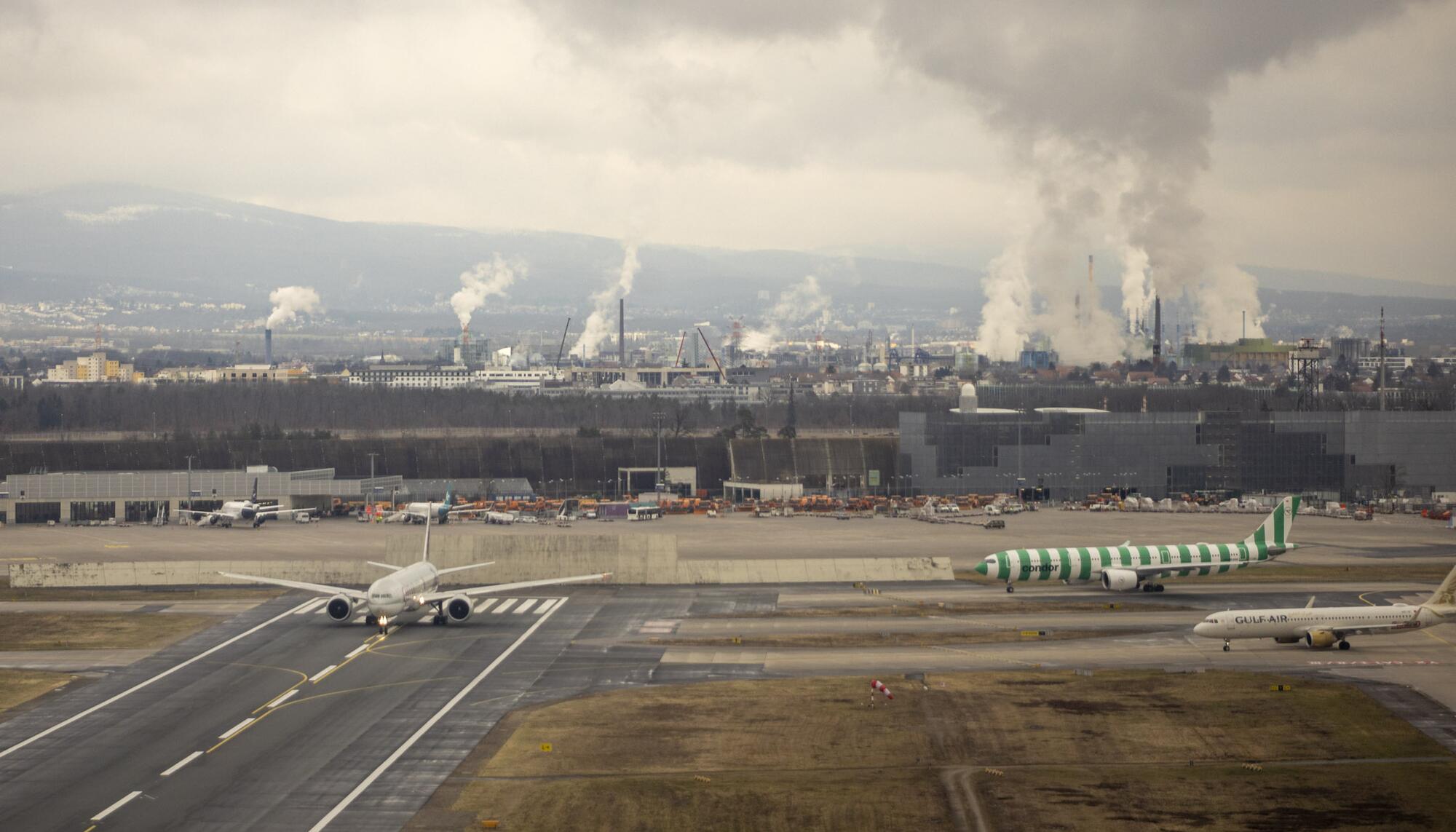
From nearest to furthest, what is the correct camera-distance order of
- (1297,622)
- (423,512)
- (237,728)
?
(237,728) → (1297,622) → (423,512)

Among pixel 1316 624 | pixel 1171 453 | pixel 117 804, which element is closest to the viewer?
pixel 117 804

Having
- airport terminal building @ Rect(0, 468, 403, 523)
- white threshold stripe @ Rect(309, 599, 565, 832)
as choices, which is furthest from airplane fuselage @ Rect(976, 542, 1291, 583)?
airport terminal building @ Rect(0, 468, 403, 523)

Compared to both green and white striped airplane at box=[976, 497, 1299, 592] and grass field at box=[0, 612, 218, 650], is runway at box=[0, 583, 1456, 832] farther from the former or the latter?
grass field at box=[0, 612, 218, 650]

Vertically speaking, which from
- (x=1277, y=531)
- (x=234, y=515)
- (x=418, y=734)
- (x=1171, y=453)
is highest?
Answer: (x=1171, y=453)

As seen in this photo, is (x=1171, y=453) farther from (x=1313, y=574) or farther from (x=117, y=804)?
(x=117, y=804)

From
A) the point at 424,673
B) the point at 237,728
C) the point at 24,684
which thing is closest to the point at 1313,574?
the point at 424,673

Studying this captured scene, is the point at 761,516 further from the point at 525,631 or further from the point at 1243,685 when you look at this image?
the point at 1243,685
